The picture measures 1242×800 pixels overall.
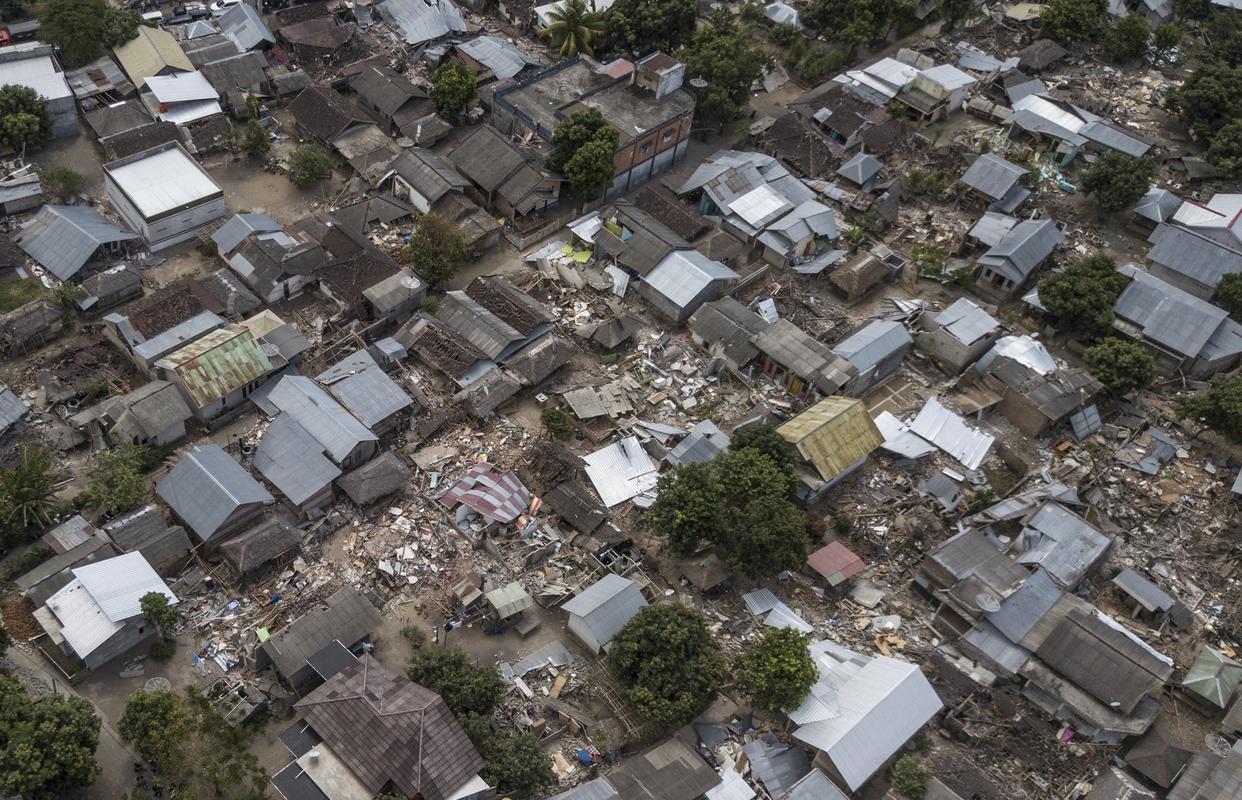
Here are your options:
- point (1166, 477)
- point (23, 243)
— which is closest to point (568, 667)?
point (1166, 477)

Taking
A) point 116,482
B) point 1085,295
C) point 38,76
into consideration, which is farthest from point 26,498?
point 1085,295

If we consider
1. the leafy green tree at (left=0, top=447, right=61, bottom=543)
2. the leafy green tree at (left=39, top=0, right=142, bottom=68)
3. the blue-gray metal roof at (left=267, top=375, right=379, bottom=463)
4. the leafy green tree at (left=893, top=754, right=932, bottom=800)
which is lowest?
the leafy green tree at (left=893, top=754, right=932, bottom=800)

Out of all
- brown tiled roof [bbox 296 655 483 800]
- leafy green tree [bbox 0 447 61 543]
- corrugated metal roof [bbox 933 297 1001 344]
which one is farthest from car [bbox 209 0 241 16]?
corrugated metal roof [bbox 933 297 1001 344]

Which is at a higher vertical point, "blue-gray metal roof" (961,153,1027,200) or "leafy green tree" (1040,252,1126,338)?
"blue-gray metal roof" (961,153,1027,200)

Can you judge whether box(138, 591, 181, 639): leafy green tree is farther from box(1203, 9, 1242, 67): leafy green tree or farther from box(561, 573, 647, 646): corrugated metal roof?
box(1203, 9, 1242, 67): leafy green tree

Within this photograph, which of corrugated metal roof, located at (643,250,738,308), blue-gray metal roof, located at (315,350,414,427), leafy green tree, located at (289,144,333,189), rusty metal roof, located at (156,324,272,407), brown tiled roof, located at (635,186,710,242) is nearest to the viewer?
rusty metal roof, located at (156,324,272,407)

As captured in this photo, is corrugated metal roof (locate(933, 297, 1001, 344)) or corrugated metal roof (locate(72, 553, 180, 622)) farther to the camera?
corrugated metal roof (locate(933, 297, 1001, 344))

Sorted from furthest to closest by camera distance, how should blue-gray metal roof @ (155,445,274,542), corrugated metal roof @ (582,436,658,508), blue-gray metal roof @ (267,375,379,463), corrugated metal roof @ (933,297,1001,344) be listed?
1. corrugated metal roof @ (933,297,1001,344)
2. corrugated metal roof @ (582,436,658,508)
3. blue-gray metal roof @ (267,375,379,463)
4. blue-gray metal roof @ (155,445,274,542)
